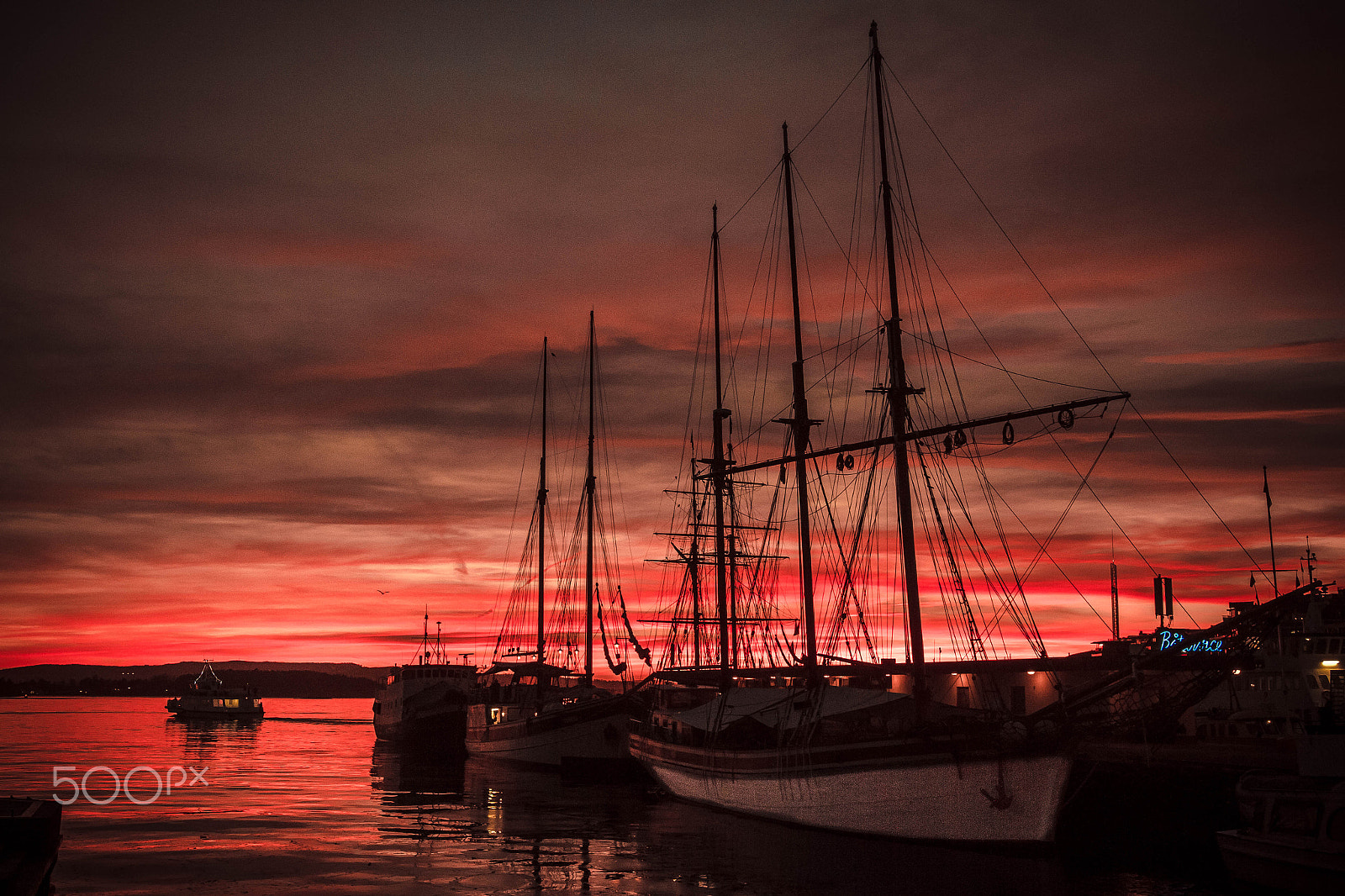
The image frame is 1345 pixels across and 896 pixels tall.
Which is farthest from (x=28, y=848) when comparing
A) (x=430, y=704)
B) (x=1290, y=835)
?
(x=430, y=704)

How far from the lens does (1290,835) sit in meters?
23.1

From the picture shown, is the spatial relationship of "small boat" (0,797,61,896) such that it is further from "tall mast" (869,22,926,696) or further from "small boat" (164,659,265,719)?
"small boat" (164,659,265,719)

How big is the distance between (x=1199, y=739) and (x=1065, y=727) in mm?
16766

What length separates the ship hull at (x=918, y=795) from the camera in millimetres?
27359

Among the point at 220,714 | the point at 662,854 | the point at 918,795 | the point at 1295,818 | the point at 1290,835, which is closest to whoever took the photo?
the point at 1290,835

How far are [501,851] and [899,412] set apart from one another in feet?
66.2

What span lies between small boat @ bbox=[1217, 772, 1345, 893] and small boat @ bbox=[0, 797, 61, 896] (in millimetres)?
27200

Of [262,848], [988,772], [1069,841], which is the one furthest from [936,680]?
[262,848]

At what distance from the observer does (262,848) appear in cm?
3081

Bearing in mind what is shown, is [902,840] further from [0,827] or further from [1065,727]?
[0,827]

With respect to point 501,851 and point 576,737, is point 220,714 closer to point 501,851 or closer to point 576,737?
→ point 576,737

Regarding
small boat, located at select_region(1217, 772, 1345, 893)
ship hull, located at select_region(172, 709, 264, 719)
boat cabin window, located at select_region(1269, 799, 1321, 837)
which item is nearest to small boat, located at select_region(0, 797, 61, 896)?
small boat, located at select_region(1217, 772, 1345, 893)

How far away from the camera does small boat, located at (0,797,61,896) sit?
18652 mm

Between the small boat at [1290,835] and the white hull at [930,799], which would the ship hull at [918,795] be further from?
the small boat at [1290,835]
